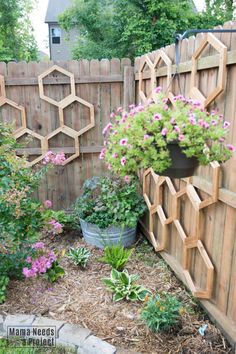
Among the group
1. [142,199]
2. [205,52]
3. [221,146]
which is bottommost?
[142,199]

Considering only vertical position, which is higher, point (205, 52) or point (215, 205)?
point (205, 52)

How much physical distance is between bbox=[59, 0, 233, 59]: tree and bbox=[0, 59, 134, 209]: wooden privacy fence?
426 centimetres

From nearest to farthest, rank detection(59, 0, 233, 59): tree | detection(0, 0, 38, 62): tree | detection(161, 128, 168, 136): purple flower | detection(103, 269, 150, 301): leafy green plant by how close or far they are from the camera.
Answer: detection(161, 128, 168, 136): purple flower
detection(103, 269, 150, 301): leafy green plant
detection(59, 0, 233, 59): tree
detection(0, 0, 38, 62): tree

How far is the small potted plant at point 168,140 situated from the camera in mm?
1279

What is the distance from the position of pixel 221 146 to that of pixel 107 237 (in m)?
1.84

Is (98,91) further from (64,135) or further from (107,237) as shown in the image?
(107,237)

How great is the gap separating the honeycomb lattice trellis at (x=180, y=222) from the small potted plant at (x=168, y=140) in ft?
1.59

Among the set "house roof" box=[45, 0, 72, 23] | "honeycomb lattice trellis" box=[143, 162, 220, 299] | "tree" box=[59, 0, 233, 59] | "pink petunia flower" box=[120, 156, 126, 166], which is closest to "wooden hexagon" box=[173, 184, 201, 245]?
"honeycomb lattice trellis" box=[143, 162, 220, 299]

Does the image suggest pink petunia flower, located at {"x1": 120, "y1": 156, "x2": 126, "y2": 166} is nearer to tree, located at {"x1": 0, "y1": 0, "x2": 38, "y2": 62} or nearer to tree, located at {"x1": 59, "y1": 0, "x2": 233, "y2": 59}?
tree, located at {"x1": 59, "y1": 0, "x2": 233, "y2": 59}

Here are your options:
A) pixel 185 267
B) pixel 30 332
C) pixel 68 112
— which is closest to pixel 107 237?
pixel 185 267

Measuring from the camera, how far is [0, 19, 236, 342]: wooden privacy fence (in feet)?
5.80

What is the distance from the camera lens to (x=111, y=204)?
3.00 m

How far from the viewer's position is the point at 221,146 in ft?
4.49

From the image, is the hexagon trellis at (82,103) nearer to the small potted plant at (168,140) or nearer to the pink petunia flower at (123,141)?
the small potted plant at (168,140)
